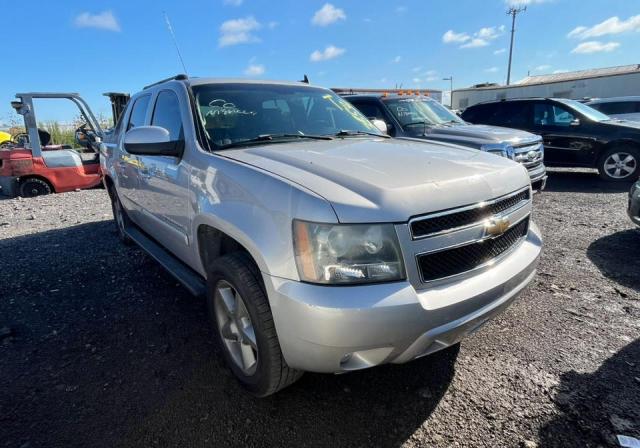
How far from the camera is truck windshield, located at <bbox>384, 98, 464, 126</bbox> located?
23.3ft

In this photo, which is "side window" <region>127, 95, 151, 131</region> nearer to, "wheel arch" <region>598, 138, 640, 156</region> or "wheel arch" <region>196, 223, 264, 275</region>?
"wheel arch" <region>196, 223, 264, 275</region>

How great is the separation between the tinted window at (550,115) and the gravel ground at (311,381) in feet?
18.6

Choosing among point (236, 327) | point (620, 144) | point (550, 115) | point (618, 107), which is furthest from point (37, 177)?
point (618, 107)

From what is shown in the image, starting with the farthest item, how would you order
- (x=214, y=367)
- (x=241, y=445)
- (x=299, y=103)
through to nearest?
(x=299, y=103)
(x=214, y=367)
(x=241, y=445)

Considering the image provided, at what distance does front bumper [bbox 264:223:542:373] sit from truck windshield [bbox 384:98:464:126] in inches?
219

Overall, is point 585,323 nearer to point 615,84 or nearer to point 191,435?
point 191,435

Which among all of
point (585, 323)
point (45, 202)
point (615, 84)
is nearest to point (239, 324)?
point (585, 323)

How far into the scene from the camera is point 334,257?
1738 mm

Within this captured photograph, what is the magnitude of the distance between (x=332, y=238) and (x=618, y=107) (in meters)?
15.0

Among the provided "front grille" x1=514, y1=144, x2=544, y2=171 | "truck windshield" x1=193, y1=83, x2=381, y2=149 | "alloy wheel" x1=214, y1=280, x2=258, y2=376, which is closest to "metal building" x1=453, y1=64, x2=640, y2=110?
"front grille" x1=514, y1=144, x2=544, y2=171

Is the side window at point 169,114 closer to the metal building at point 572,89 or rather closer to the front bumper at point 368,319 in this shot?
the front bumper at point 368,319

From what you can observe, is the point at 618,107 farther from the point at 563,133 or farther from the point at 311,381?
the point at 311,381

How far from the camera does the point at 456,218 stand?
1.92 m

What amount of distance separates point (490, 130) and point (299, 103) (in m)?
4.72
